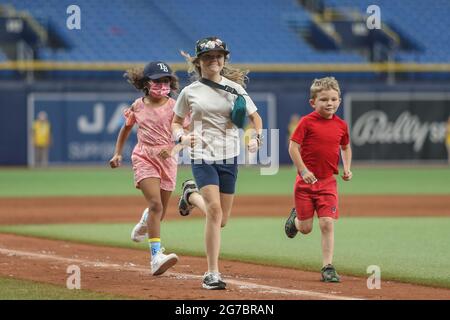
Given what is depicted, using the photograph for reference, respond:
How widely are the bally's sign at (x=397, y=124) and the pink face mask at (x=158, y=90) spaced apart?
25.8 meters

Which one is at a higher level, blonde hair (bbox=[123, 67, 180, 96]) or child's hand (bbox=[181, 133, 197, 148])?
blonde hair (bbox=[123, 67, 180, 96])

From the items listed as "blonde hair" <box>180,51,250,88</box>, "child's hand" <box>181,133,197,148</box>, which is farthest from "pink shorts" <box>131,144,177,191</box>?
"child's hand" <box>181,133,197,148</box>

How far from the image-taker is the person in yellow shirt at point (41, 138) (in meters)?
33.5

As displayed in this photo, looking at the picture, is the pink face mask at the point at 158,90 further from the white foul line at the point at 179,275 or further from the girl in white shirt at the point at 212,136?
the white foul line at the point at 179,275

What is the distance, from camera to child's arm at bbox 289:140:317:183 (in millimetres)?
9570

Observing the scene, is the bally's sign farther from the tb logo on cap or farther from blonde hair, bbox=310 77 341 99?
blonde hair, bbox=310 77 341 99

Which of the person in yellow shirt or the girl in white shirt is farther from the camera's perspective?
the person in yellow shirt

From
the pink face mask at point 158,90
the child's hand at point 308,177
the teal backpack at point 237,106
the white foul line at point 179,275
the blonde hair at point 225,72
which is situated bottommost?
the white foul line at point 179,275

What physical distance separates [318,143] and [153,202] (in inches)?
66.2

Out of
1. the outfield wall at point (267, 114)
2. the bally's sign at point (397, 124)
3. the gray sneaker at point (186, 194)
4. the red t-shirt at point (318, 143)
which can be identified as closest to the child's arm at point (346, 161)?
the red t-shirt at point (318, 143)

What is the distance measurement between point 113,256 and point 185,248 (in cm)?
122

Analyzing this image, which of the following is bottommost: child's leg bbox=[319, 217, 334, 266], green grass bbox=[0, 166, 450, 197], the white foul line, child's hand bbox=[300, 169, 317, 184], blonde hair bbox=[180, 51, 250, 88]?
the white foul line
